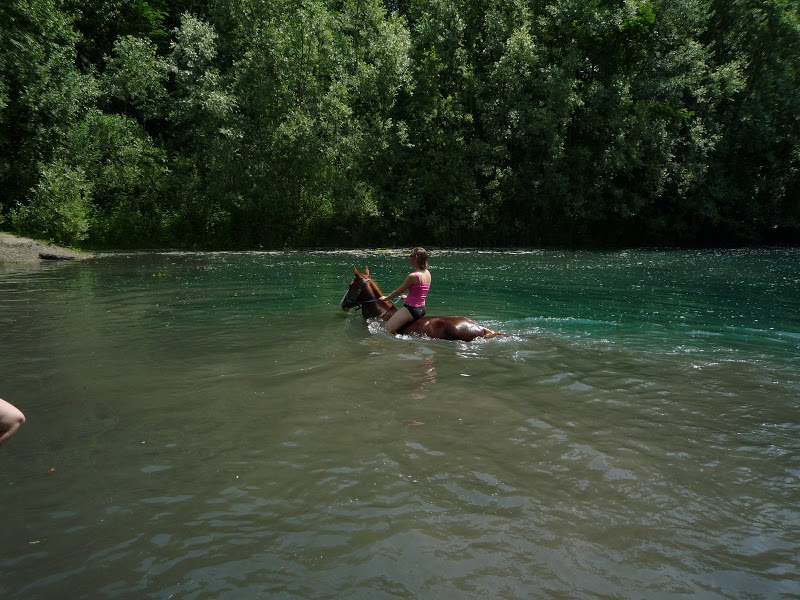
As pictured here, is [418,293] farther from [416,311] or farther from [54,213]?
[54,213]

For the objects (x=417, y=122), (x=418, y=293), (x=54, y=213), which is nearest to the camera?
(x=418, y=293)

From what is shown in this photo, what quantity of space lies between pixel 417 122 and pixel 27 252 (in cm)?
2540

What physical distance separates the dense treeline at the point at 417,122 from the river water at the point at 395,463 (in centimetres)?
2795

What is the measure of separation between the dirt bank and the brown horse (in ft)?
69.0

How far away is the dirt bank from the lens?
1080 inches

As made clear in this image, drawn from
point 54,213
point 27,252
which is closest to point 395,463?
point 27,252

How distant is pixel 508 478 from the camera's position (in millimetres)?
5285

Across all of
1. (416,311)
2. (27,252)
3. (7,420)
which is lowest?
(416,311)

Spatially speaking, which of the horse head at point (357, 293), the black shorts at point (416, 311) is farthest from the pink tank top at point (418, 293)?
the horse head at point (357, 293)

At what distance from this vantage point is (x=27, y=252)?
28.4 meters

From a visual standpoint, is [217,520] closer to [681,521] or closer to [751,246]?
[681,521]

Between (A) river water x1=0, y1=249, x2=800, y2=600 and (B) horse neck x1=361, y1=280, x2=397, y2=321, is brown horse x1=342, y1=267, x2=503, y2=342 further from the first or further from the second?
(A) river water x1=0, y1=249, x2=800, y2=600

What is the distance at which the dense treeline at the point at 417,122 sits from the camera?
38.1 meters

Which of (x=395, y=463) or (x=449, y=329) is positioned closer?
(x=395, y=463)
